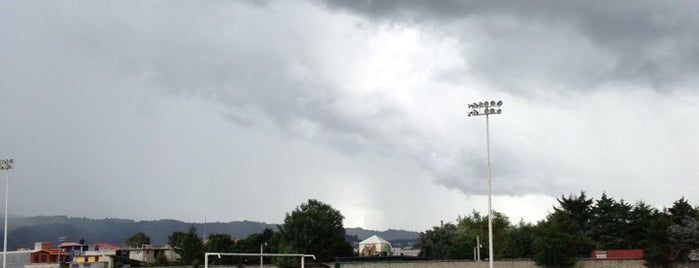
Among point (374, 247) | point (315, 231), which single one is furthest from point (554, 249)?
point (374, 247)

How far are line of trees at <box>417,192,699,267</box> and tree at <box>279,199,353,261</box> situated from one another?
809 inches

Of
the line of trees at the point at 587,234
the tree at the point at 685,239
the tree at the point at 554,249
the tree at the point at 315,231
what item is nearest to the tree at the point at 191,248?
the tree at the point at 315,231

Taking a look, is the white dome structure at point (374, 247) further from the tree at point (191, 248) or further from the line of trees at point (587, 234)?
the tree at point (191, 248)

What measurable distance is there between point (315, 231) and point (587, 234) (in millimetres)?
41416

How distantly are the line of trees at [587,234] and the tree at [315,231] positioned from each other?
2055cm

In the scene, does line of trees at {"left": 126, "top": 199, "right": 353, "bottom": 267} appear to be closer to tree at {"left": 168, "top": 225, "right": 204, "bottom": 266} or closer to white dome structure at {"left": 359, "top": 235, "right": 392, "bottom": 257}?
tree at {"left": 168, "top": 225, "right": 204, "bottom": 266}

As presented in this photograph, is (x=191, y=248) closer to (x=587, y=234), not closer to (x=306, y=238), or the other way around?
(x=306, y=238)

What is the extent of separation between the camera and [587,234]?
327 ft

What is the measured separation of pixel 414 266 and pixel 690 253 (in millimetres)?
29804

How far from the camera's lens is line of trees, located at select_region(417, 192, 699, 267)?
3004 inches

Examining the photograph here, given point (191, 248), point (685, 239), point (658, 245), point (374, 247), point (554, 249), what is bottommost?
point (374, 247)

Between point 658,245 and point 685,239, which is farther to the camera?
point 658,245

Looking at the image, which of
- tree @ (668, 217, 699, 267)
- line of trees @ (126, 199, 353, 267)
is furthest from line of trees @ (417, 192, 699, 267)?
line of trees @ (126, 199, 353, 267)

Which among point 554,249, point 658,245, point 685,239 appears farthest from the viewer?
point 554,249
